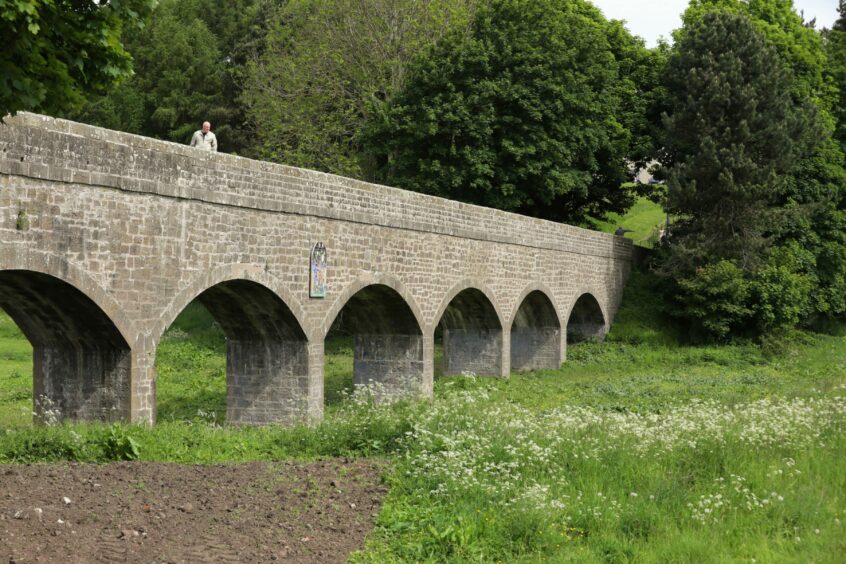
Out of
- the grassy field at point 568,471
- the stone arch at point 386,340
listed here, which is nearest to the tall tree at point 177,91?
the stone arch at point 386,340

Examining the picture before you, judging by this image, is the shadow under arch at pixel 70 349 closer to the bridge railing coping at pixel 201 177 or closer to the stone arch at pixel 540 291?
the bridge railing coping at pixel 201 177

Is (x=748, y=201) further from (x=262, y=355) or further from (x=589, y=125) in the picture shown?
(x=262, y=355)

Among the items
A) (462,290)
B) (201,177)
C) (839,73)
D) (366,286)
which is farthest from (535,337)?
(839,73)

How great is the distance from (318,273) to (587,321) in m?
15.1

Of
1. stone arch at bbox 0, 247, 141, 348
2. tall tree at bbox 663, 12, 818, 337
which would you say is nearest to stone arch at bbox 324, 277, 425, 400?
stone arch at bbox 0, 247, 141, 348

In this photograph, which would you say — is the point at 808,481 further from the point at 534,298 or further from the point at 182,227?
the point at 534,298

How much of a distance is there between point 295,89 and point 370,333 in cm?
1380

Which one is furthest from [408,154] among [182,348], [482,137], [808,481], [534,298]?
[808,481]

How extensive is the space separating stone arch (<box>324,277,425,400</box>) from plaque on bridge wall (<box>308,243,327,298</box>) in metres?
2.55

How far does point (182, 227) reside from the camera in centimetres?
1205

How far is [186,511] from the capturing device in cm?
766

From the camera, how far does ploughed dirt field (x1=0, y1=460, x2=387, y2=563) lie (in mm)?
6727

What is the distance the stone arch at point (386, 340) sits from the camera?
17.6m

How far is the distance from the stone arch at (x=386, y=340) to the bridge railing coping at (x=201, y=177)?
154cm
